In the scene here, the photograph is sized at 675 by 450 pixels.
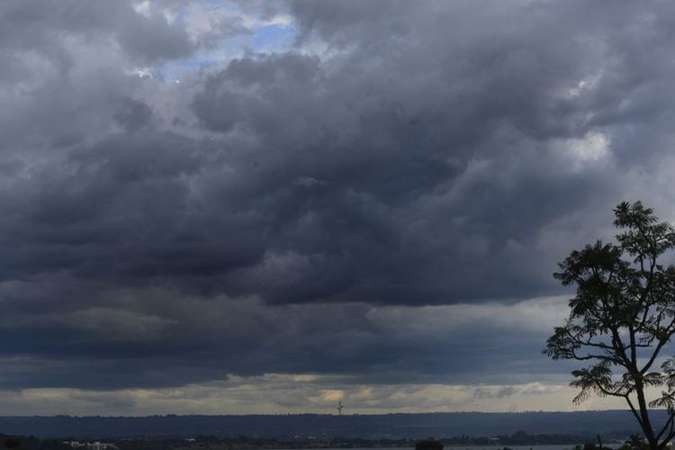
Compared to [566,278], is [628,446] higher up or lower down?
lower down

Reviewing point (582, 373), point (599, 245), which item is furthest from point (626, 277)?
point (582, 373)

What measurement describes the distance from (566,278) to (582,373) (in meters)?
4.25

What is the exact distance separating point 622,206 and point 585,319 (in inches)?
205

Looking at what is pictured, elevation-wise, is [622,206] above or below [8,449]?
above

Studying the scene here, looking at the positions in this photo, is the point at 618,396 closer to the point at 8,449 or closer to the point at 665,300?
the point at 665,300

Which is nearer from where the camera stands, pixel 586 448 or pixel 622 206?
pixel 622 206

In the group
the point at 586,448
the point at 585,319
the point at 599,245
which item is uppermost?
the point at 599,245

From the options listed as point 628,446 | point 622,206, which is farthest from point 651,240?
point 628,446

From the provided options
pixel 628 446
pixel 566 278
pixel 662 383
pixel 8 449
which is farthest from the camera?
pixel 8 449

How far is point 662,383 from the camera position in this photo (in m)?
40.4

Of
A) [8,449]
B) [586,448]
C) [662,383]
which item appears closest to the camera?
[662,383]

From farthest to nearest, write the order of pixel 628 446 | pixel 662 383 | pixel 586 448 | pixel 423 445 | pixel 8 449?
pixel 423 445 < pixel 8 449 < pixel 586 448 < pixel 628 446 < pixel 662 383

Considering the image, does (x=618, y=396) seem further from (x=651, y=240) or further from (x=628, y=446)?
(x=628, y=446)

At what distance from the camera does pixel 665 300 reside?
137 ft
